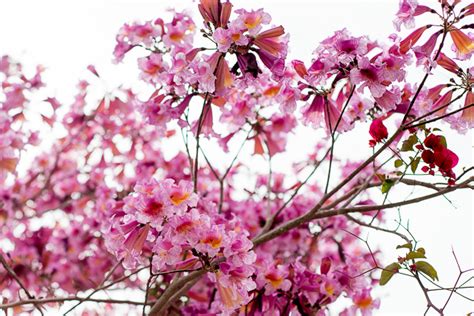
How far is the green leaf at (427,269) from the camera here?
117cm

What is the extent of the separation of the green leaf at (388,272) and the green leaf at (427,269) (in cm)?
4

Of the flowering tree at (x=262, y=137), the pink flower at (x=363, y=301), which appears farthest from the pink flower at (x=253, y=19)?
the pink flower at (x=363, y=301)

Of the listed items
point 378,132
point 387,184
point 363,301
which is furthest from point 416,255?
point 363,301

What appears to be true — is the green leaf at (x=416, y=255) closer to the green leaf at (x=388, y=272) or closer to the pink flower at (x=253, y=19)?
the green leaf at (x=388, y=272)

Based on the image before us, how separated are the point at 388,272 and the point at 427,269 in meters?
0.07

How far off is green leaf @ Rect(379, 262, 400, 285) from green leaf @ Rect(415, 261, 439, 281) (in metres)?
0.04

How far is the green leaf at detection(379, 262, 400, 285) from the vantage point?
1.19 meters

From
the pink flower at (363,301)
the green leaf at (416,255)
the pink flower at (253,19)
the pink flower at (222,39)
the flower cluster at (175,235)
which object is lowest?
the flower cluster at (175,235)

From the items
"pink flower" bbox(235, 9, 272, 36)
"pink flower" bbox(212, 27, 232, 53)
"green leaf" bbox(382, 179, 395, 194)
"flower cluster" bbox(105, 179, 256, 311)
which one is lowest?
"flower cluster" bbox(105, 179, 256, 311)

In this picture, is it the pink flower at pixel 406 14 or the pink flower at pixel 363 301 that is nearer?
the pink flower at pixel 406 14

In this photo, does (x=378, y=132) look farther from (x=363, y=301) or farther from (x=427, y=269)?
(x=363, y=301)

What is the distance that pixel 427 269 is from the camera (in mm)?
1174

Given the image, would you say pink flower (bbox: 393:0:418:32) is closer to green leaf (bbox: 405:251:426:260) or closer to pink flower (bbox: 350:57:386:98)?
pink flower (bbox: 350:57:386:98)

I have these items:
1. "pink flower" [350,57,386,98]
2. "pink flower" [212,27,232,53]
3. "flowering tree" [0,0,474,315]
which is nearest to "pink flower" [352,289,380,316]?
"flowering tree" [0,0,474,315]
